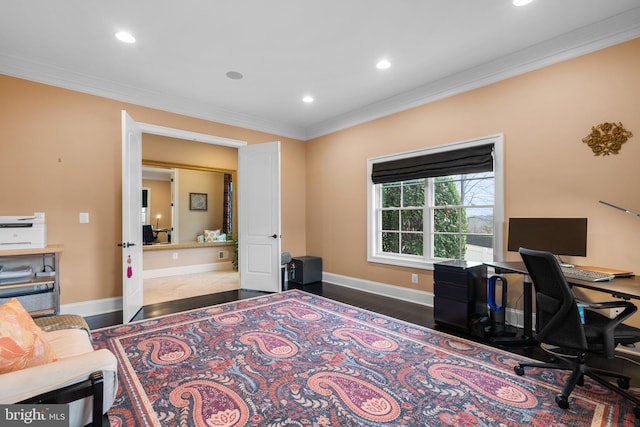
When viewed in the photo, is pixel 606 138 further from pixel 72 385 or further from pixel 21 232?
pixel 21 232

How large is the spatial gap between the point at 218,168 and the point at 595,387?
6.73 meters

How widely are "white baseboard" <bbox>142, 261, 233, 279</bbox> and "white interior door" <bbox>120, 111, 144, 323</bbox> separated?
2.27 m

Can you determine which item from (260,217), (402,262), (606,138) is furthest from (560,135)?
(260,217)

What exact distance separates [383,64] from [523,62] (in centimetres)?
145

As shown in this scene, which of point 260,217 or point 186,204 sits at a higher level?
point 186,204

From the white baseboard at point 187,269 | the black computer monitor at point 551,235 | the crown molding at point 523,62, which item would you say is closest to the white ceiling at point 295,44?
the crown molding at point 523,62

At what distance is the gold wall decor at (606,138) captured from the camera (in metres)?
2.66

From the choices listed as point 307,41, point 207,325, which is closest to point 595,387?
point 207,325

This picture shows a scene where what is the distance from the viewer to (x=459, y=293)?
3146 millimetres

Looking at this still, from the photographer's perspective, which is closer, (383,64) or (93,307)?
(383,64)

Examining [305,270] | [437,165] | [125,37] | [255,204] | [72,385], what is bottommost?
[305,270]

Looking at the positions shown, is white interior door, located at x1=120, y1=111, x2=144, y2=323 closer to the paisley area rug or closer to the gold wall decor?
the paisley area rug

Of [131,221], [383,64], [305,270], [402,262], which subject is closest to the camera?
[383,64]

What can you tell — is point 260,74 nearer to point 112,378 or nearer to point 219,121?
point 219,121
